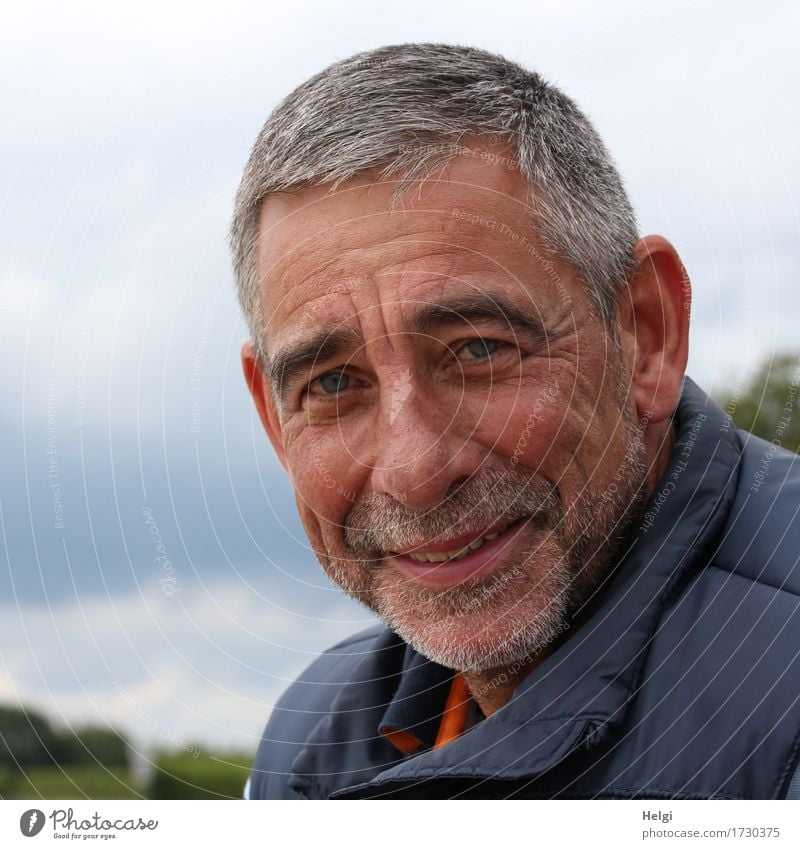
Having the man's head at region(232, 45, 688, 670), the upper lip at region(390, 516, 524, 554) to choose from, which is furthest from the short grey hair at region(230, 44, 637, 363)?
the upper lip at region(390, 516, 524, 554)

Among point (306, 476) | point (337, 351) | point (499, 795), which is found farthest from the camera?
point (306, 476)

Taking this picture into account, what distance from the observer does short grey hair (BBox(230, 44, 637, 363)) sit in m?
2.05

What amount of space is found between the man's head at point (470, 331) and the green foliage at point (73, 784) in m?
0.79

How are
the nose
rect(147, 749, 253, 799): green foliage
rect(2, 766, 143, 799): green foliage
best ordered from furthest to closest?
rect(147, 749, 253, 799): green foliage
rect(2, 766, 143, 799): green foliage
the nose

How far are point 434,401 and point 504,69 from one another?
80 cm

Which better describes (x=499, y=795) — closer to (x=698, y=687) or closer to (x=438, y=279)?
(x=698, y=687)

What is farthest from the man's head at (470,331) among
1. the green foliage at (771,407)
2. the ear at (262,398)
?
the green foliage at (771,407)

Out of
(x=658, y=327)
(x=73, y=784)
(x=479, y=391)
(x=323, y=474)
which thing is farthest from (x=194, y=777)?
(x=658, y=327)

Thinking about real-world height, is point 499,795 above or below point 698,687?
below

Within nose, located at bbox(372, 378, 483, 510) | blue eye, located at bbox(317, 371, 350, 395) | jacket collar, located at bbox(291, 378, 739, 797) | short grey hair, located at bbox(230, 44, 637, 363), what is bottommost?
jacket collar, located at bbox(291, 378, 739, 797)

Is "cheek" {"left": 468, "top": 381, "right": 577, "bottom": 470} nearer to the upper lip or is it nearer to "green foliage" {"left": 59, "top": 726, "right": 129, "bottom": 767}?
the upper lip
